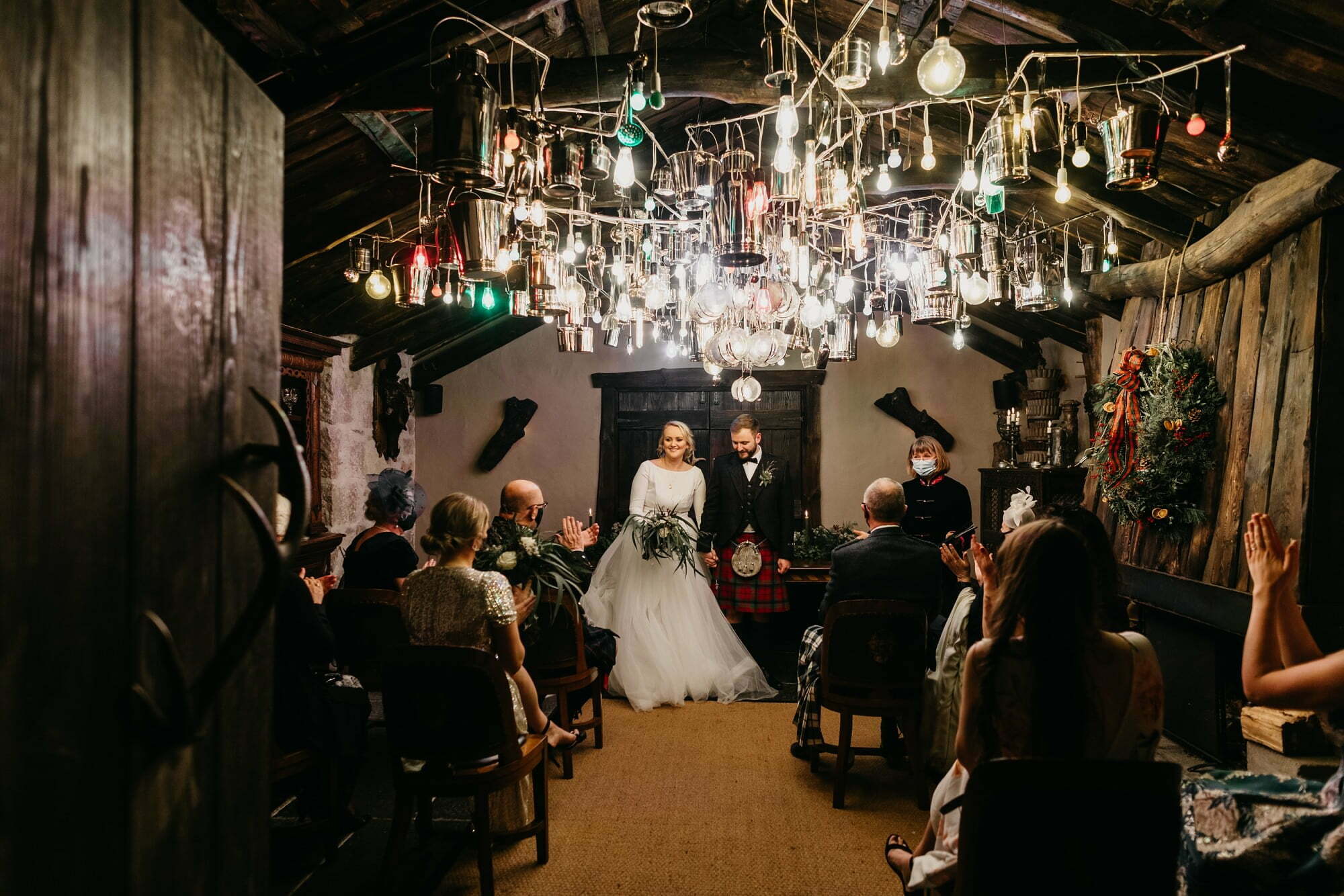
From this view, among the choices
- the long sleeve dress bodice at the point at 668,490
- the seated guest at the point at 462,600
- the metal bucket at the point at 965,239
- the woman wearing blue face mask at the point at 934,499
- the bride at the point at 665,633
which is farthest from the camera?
the long sleeve dress bodice at the point at 668,490

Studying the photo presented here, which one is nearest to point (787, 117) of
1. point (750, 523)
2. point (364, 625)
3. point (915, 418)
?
point (364, 625)

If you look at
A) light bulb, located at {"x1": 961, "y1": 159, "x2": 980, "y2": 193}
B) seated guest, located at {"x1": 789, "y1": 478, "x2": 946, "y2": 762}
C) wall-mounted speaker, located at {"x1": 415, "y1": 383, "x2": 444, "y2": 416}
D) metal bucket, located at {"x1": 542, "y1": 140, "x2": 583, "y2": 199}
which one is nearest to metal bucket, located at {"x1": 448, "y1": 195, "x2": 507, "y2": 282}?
metal bucket, located at {"x1": 542, "y1": 140, "x2": 583, "y2": 199}

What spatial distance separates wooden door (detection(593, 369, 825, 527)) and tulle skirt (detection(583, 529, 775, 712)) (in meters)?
2.80

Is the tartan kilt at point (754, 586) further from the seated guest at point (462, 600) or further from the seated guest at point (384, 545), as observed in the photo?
the seated guest at point (462, 600)

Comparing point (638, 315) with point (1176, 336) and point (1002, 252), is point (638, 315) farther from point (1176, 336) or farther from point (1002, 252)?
point (1176, 336)

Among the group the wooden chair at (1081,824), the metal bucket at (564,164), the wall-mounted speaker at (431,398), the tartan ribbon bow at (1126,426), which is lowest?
the wooden chair at (1081,824)

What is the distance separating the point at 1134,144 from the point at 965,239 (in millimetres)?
774

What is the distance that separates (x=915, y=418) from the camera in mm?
8023

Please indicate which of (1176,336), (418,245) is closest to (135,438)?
(418,245)

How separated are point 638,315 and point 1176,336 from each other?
296cm

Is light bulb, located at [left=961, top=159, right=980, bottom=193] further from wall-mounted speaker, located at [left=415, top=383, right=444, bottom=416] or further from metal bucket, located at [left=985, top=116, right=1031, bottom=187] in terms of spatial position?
wall-mounted speaker, located at [left=415, top=383, right=444, bottom=416]

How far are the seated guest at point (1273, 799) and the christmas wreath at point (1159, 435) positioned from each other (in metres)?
2.09

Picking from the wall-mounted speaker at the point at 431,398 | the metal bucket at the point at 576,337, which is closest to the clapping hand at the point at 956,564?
the metal bucket at the point at 576,337

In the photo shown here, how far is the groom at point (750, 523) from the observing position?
595 cm
